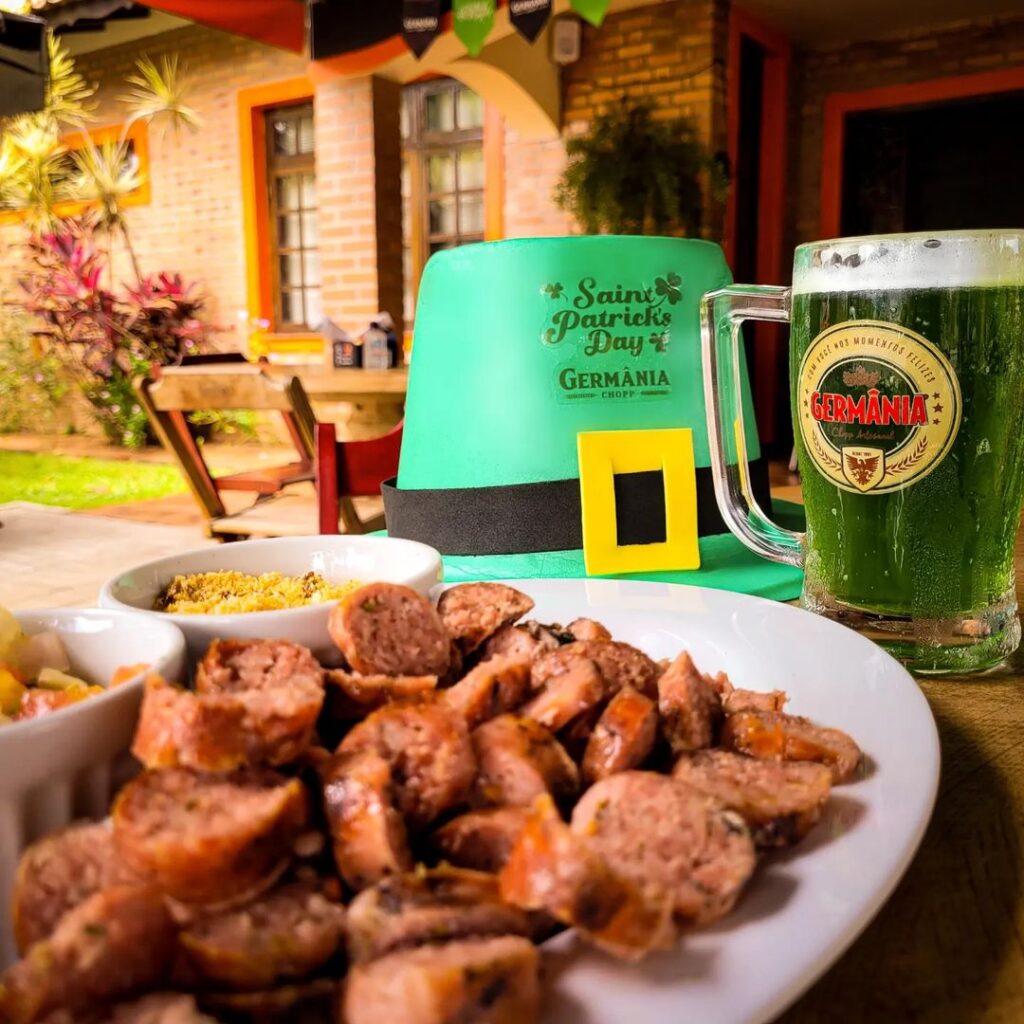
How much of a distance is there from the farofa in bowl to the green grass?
5.57 meters

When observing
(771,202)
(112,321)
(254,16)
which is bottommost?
(112,321)

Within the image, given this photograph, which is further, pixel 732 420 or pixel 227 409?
pixel 227 409

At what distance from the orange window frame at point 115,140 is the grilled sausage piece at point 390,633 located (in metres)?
8.88

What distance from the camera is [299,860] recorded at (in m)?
0.42

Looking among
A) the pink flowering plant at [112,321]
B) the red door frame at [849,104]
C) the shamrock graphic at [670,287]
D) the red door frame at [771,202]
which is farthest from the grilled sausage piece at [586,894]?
the pink flowering plant at [112,321]

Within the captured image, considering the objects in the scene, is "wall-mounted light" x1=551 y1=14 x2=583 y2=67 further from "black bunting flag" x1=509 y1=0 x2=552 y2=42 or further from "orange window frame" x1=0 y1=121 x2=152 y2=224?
"orange window frame" x1=0 y1=121 x2=152 y2=224

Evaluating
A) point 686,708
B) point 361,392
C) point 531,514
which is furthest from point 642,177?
point 686,708

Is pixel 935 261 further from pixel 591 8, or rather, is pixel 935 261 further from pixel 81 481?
pixel 81 481

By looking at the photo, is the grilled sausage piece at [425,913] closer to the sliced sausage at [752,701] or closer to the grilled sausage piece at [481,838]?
the grilled sausage piece at [481,838]

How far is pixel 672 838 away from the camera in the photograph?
0.41m

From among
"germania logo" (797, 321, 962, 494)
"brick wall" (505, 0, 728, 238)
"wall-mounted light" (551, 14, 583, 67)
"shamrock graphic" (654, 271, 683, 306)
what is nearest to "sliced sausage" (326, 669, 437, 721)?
"germania logo" (797, 321, 962, 494)

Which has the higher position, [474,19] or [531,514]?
[474,19]

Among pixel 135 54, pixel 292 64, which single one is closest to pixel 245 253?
pixel 292 64

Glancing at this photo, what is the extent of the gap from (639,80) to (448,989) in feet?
19.9
